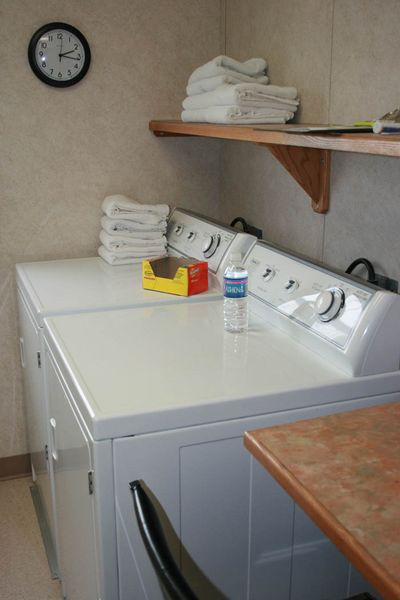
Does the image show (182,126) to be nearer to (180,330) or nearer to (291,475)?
(180,330)

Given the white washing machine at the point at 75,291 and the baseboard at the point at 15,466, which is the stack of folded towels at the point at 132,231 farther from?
the baseboard at the point at 15,466

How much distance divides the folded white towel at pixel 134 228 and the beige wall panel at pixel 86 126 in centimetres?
23

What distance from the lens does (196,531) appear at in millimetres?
1500

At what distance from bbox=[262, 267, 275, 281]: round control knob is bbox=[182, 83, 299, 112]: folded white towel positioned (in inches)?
20.4

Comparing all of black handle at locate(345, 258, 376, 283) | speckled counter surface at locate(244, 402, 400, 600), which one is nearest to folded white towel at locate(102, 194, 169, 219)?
black handle at locate(345, 258, 376, 283)

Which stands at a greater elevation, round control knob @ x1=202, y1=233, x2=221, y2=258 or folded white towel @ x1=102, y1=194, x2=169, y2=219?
folded white towel @ x1=102, y1=194, x2=169, y2=219

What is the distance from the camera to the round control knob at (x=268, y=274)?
2013mm

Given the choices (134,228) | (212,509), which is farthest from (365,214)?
(134,228)

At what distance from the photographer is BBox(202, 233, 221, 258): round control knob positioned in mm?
2393

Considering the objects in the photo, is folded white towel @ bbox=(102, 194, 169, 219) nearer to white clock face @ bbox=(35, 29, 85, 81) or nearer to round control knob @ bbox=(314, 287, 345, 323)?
white clock face @ bbox=(35, 29, 85, 81)

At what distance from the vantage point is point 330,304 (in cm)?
167

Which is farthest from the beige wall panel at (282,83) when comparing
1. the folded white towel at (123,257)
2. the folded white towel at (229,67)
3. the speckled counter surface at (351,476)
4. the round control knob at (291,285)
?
the speckled counter surface at (351,476)

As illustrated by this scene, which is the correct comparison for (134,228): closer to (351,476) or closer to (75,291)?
(75,291)

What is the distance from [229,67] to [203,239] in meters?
0.61
